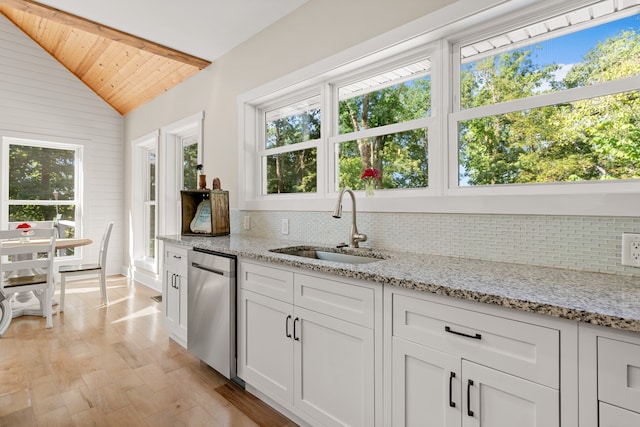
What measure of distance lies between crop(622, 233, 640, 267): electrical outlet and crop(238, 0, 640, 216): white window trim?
88 millimetres

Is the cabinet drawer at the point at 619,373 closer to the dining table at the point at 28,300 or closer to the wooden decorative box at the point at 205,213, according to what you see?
the wooden decorative box at the point at 205,213

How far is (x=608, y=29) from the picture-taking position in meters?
1.48

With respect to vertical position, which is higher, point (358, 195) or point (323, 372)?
point (358, 195)

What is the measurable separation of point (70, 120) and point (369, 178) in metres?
5.06

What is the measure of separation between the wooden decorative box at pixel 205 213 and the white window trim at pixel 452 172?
2.36ft

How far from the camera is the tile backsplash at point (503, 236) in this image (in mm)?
1358

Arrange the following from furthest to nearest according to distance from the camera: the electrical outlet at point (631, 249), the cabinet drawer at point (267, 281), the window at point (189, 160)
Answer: the window at point (189, 160), the cabinet drawer at point (267, 281), the electrical outlet at point (631, 249)

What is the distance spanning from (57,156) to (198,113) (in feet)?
9.23

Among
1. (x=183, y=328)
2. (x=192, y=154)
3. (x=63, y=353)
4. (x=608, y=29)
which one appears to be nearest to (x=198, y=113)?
(x=192, y=154)

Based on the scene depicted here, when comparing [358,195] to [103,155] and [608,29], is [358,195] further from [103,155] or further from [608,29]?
[103,155]

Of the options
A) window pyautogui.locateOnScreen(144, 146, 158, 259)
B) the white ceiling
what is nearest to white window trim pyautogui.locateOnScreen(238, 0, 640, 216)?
the white ceiling

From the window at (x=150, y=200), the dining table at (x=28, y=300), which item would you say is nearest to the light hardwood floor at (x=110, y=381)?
the dining table at (x=28, y=300)

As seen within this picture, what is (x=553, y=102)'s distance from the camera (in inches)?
62.1

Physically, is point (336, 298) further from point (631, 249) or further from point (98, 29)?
point (98, 29)
